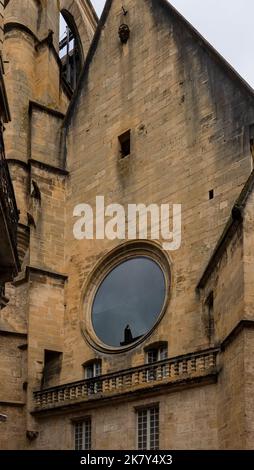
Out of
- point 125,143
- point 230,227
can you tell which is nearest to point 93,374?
point 230,227

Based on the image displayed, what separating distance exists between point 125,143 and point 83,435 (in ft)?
21.9

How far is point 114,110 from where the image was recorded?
19.9 metres

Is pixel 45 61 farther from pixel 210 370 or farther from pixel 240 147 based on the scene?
pixel 210 370

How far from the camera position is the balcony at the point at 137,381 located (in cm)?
1506

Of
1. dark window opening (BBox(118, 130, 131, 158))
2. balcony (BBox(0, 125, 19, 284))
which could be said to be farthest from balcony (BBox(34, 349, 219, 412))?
dark window opening (BBox(118, 130, 131, 158))

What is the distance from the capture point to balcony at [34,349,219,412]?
1506cm

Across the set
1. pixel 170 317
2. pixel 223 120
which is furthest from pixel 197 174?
pixel 170 317

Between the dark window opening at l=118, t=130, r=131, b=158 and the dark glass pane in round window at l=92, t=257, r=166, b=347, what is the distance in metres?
2.63

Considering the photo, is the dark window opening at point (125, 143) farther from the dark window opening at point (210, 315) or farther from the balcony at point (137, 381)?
the balcony at point (137, 381)

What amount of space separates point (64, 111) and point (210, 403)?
10881 millimetres

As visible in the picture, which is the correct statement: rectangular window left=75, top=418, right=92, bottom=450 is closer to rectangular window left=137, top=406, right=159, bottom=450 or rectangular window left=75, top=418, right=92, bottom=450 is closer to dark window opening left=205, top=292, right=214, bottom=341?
rectangular window left=137, top=406, right=159, bottom=450
